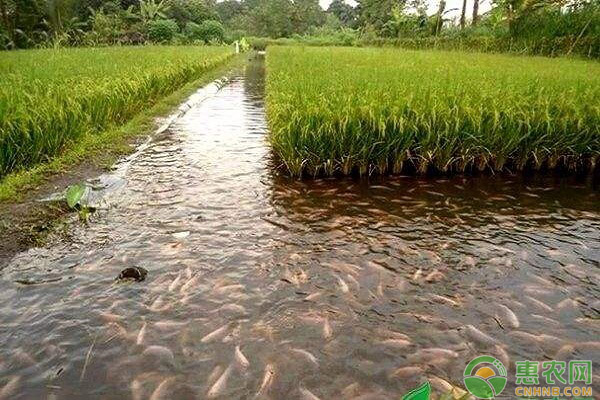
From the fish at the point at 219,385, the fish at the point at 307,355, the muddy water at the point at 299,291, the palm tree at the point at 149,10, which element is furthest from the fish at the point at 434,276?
the palm tree at the point at 149,10

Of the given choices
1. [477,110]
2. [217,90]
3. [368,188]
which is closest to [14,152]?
[368,188]

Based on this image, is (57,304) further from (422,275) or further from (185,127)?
(185,127)

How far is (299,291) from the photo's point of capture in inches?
141

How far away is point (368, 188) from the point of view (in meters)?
5.78

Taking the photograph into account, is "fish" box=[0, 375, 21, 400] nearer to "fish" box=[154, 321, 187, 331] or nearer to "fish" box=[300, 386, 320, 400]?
"fish" box=[154, 321, 187, 331]

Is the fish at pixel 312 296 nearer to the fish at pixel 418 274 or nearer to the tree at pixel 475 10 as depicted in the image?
the fish at pixel 418 274

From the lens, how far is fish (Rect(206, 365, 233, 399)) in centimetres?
254

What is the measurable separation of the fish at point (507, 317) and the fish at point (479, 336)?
22cm

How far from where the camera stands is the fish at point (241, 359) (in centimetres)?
277

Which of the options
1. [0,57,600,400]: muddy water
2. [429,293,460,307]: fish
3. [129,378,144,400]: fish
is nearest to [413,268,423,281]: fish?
[0,57,600,400]: muddy water

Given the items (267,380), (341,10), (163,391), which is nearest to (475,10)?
(267,380)

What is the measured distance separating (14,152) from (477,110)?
594 centimetres

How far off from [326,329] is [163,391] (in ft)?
3.69

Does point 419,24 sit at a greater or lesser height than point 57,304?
greater
